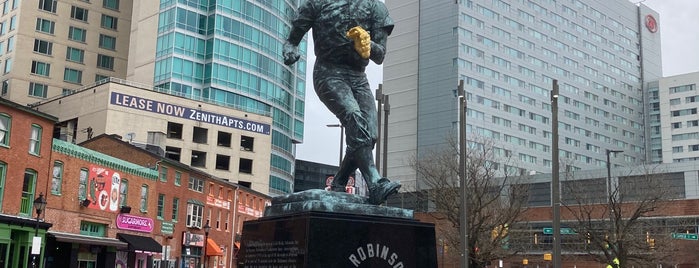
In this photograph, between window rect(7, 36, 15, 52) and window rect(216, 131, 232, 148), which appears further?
window rect(7, 36, 15, 52)

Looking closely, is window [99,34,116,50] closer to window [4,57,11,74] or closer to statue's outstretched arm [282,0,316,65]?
window [4,57,11,74]

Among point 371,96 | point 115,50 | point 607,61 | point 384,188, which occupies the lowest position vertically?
point 384,188

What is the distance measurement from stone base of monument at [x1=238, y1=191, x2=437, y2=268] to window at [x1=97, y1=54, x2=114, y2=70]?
76.3 meters

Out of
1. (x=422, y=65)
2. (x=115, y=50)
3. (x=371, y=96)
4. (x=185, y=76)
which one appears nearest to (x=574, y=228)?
(x=371, y=96)

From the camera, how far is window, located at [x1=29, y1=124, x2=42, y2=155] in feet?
105

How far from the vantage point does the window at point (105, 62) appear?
262 feet

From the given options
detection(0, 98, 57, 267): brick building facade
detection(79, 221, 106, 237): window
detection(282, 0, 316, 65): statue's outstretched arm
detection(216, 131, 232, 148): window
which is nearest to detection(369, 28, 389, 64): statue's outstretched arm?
detection(282, 0, 316, 65): statue's outstretched arm

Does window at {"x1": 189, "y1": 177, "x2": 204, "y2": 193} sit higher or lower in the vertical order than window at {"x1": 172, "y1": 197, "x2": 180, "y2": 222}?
higher

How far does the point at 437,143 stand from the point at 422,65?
1277cm

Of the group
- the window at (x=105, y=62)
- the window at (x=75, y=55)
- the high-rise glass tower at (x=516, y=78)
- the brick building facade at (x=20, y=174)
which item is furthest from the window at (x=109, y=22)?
the brick building facade at (x=20, y=174)

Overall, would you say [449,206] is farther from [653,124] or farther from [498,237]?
[653,124]

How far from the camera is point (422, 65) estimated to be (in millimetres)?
107250

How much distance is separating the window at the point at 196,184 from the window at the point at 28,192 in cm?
1682

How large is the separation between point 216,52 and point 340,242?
215 feet
